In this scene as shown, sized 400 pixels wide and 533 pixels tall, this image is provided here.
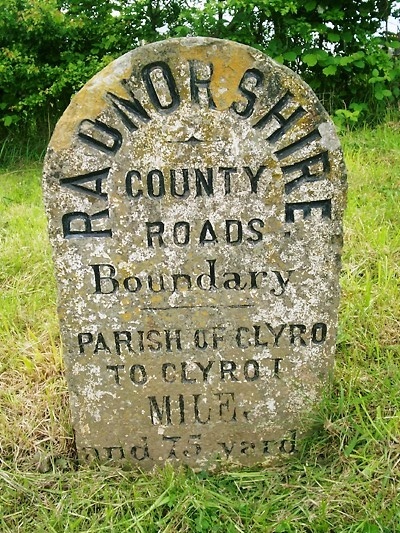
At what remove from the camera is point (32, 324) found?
298 centimetres

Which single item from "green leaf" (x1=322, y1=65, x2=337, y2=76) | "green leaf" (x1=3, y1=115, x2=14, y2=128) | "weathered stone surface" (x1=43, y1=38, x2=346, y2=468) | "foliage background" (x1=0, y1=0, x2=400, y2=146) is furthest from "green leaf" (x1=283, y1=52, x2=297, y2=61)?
"weathered stone surface" (x1=43, y1=38, x2=346, y2=468)

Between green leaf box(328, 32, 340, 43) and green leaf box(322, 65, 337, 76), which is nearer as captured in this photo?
green leaf box(322, 65, 337, 76)

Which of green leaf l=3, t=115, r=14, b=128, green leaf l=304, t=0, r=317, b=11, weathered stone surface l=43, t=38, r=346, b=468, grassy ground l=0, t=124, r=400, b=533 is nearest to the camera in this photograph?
weathered stone surface l=43, t=38, r=346, b=468

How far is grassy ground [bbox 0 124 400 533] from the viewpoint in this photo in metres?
2.02

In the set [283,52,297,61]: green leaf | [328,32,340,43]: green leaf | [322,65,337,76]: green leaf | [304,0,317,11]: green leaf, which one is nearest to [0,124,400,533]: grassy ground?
[322,65,337,76]: green leaf

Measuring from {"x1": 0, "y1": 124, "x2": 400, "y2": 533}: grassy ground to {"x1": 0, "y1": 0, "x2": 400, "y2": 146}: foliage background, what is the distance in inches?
114

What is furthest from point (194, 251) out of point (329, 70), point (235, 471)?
point (329, 70)

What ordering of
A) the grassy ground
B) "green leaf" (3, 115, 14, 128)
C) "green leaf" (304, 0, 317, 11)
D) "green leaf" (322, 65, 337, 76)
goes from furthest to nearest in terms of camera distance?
"green leaf" (3, 115, 14, 128), "green leaf" (304, 0, 317, 11), "green leaf" (322, 65, 337, 76), the grassy ground

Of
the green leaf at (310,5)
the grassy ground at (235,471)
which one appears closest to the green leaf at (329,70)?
the green leaf at (310,5)

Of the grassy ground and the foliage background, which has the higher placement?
the foliage background

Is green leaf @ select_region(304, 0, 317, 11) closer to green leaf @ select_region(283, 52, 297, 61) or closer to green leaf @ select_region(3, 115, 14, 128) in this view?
green leaf @ select_region(283, 52, 297, 61)

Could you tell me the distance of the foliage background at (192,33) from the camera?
17.3 ft

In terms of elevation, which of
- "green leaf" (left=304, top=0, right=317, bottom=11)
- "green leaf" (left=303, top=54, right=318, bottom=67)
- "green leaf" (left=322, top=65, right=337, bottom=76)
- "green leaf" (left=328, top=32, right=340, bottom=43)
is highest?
"green leaf" (left=304, top=0, right=317, bottom=11)

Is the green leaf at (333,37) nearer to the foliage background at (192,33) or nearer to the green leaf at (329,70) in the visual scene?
the foliage background at (192,33)
